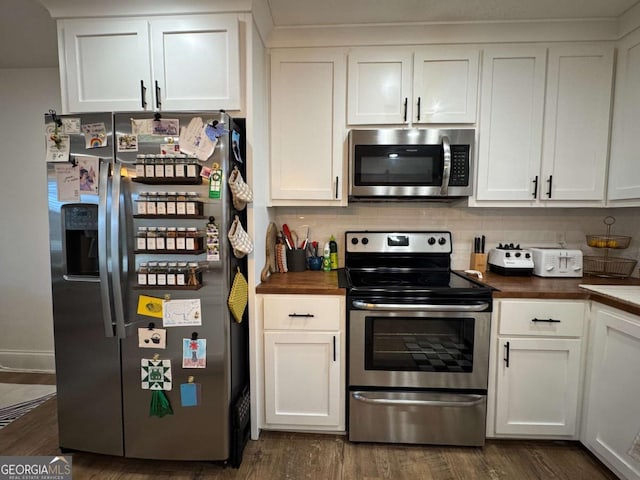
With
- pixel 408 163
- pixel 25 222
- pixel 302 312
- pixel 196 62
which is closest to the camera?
pixel 196 62

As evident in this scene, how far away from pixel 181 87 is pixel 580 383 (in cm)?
269

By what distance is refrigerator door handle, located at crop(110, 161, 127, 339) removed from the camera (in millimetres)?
1396

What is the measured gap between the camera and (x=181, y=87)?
1.63 meters

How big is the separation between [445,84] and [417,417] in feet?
6.44

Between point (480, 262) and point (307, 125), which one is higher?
point (307, 125)

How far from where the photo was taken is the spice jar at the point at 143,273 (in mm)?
1463

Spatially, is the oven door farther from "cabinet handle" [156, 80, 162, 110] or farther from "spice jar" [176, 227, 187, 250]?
"cabinet handle" [156, 80, 162, 110]

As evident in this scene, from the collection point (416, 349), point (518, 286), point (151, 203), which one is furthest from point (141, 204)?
point (518, 286)

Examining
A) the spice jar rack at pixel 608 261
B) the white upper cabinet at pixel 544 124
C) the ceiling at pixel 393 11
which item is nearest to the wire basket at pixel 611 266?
the spice jar rack at pixel 608 261

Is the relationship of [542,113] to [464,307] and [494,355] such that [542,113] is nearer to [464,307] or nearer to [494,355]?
[464,307]

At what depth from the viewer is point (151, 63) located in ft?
5.33

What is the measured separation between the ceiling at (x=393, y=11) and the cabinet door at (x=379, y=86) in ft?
0.60

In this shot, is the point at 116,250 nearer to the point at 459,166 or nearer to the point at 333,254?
the point at 333,254

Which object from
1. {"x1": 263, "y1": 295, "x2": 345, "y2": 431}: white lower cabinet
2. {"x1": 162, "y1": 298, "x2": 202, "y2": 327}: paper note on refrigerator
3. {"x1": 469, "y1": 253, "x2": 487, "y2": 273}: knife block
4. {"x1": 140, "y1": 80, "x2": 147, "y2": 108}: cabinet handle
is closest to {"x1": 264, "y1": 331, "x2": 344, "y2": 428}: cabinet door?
{"x1": 263, "y1": 295, "x2": 345, "y2": 431}: white lower cabinet
